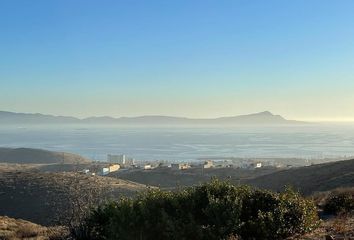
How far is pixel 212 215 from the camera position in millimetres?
7957

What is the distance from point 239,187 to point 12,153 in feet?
575

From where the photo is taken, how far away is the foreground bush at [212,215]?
7.88m

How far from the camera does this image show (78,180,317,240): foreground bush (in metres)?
7.88

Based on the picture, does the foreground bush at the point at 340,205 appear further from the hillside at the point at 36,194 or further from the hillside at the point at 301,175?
the hillside at the point at 301,175

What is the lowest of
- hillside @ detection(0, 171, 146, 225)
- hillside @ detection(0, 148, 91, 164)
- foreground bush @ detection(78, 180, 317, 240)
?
hillside @ detection(0, 148, 91, 164)

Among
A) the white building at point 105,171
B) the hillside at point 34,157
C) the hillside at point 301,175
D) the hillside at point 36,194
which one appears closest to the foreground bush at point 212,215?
the hillside at point 36,194

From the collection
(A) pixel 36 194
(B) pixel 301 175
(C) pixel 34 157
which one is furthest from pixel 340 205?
(C) pixel 34 157

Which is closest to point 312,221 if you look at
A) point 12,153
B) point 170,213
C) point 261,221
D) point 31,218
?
point 261,221

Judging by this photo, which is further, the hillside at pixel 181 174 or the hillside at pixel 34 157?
the hillside at pixel 34 157

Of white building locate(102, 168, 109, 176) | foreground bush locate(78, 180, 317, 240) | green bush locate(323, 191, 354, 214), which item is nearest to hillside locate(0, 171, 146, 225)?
green bush locate(323, 191, 354, 214)

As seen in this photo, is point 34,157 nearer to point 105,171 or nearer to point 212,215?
point 105,171

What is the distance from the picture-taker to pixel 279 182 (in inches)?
2213

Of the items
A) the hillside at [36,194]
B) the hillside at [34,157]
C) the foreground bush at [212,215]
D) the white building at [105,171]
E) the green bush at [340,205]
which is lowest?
the hillside at [34,157]

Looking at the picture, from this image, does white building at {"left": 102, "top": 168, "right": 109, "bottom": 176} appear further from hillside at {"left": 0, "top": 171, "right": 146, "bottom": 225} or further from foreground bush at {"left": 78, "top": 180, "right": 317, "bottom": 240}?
foreground bush at {"left": 78, "top": 180, "right": 317, "bottom": 240}
